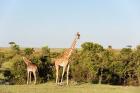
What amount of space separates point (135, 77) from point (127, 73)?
1.78ft

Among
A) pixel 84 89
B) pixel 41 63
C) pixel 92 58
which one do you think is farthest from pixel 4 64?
pixel 84 89

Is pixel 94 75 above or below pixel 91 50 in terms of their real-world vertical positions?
below

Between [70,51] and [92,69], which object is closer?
[70,51]

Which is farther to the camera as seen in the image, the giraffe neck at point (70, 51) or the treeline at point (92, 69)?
the treeline at point (92, 69)

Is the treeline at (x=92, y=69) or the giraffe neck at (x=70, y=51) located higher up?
the giraffe neck at (x=70, y=51)

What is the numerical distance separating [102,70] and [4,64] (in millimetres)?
10592

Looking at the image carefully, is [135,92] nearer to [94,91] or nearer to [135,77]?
[94,91]

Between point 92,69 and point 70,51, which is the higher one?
point 70,51

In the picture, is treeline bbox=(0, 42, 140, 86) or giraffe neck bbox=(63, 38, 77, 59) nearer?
giraffe neck bbox=(63, 38, 77, 59)

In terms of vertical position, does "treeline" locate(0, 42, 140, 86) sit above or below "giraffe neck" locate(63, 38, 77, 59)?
below

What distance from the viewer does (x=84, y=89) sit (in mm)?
17125

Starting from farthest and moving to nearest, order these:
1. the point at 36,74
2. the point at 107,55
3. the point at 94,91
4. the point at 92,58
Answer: the point at 107,55 < the point at 92,58 < the point at 36,74 < the point at 94,91

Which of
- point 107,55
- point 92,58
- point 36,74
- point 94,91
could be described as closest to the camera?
point 94,91

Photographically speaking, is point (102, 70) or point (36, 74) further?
point (102, 70)
